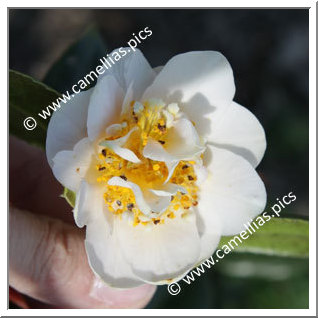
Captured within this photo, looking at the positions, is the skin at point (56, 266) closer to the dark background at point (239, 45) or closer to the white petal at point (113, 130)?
the white petal at point (113, 130)

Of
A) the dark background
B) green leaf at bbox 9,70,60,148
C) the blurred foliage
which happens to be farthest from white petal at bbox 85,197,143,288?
the dark background

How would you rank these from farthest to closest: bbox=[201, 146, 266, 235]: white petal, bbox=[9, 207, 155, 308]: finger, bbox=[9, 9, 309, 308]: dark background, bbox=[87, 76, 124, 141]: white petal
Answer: bbox=[9, 9, 309, 308]: dark background < bbox=[9, 207, 155, 308]: finger < bbox=[201, 146, 266, 235]: white petal < bbox=[87, 76, 124, 141]: white petal

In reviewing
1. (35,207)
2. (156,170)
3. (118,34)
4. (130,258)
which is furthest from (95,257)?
(118,34)

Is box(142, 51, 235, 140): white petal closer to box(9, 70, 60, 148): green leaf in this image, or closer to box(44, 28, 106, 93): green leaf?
box(9, 70, 60, 148): green leaf

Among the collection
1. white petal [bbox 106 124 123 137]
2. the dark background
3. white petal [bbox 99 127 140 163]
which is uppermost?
the dark background

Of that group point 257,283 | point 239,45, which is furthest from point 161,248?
point 239,45

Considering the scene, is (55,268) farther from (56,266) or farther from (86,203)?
(86,203)

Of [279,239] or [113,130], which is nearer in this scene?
[113,130]
